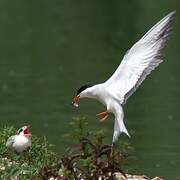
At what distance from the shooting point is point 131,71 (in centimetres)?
838

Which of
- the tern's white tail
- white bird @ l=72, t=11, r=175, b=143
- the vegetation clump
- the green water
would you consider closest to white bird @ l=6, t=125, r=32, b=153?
white bird @ l=72, t=11, r=175, b=143

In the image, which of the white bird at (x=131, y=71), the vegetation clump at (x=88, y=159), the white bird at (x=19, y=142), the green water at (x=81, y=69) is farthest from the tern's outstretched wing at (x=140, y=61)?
the green water at (x=81, y=69)

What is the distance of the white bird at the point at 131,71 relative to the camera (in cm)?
805

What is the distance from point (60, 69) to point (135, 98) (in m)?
4.29

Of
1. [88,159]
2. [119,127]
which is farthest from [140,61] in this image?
[88,159]

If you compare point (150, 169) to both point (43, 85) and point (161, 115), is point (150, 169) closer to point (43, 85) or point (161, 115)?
point (161, 115)

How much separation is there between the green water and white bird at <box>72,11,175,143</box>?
2.81 m

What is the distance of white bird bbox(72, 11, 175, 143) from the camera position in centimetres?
805

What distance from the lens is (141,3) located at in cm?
3509

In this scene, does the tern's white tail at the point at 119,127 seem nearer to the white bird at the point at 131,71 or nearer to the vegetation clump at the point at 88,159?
the white bird at the point at 131,71

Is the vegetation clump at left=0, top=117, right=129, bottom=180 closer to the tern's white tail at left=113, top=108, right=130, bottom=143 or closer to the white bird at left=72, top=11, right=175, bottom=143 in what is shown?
the tern's white tail at left=113, top=108, right=130, bottom=143

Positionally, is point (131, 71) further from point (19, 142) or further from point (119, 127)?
point (19, 142)

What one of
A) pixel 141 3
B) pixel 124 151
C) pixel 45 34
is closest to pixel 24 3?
pixel 141 3

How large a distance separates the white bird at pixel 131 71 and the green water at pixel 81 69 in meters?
2.81
